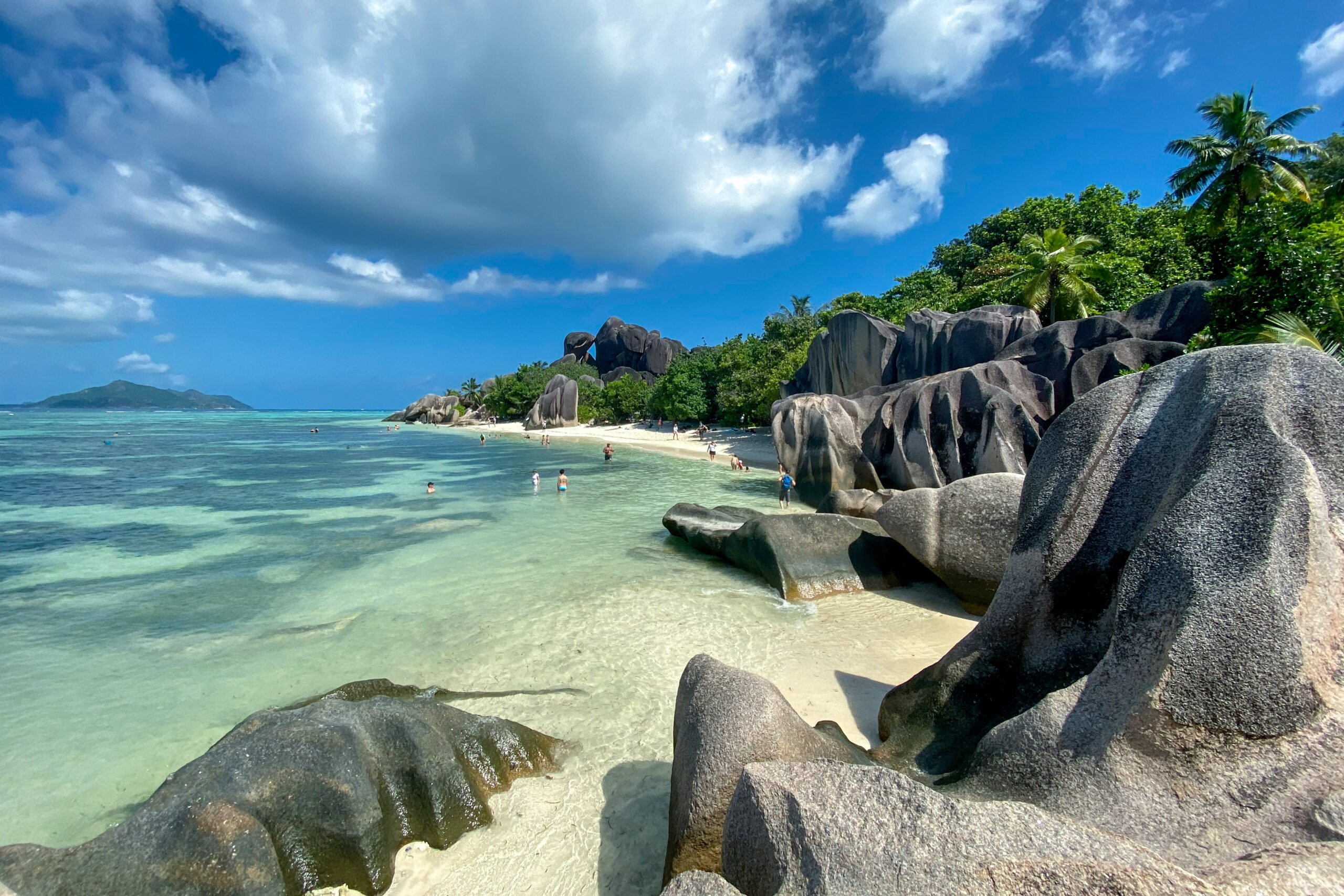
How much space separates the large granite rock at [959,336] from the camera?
18719 millimetres

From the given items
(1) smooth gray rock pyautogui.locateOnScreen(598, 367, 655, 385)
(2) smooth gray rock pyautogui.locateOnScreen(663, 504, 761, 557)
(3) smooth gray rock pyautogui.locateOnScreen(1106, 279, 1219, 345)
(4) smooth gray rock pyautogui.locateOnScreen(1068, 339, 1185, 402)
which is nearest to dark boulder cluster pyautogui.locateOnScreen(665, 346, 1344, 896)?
(2) smooth gray rock pyautogui.locateOnScreen(663, 504, 761, 557)

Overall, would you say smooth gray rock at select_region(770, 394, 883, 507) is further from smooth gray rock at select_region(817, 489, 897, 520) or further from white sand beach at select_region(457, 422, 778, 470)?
smooth gray rock at select_region(817, 489, 897, 520)

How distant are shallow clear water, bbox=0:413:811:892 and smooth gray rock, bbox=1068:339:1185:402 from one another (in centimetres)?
862

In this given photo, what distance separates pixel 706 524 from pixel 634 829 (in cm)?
797

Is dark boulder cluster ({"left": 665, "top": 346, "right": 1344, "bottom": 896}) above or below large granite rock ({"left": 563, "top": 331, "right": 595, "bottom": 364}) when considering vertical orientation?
below

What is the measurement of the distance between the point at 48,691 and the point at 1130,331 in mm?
21917

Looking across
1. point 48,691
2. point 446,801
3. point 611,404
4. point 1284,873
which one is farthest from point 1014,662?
point 611,404

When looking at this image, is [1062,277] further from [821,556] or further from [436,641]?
[436,641]

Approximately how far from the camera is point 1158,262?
73.9ft

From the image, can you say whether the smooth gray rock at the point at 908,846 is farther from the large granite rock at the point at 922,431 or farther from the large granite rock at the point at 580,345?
the large granite rock at the point at 580,345

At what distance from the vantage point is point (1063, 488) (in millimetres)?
3986

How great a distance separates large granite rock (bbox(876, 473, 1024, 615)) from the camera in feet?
25.2

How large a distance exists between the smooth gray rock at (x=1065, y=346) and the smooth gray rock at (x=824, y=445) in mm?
4459

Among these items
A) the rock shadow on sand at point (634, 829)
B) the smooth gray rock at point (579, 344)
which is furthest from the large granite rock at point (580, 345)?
the rock shadow on sand at point (634, 829)
